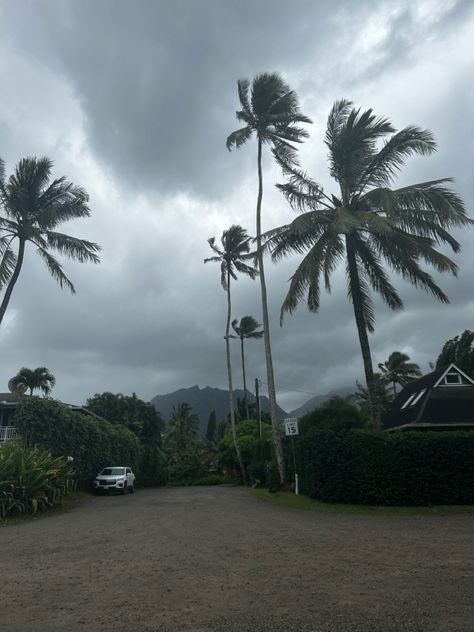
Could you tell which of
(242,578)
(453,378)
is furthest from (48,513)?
(453,378)

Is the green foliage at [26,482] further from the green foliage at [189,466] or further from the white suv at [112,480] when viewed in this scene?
the green foliage at [189,466]

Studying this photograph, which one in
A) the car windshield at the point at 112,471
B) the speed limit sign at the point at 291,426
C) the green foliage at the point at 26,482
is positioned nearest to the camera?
the green foliage at the point at 26,482

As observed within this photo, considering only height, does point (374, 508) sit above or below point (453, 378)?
below

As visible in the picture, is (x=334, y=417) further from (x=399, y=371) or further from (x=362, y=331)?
(x=399, y=371)

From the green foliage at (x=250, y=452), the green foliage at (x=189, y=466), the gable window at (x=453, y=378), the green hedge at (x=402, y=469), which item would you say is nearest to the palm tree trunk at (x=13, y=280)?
the green hedge at (x=402, y=469)

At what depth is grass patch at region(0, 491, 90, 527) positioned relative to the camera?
45.4ft

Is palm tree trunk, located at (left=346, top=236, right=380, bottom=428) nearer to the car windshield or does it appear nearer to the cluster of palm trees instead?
the cluster of palm trees

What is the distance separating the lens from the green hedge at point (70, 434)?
824 inches

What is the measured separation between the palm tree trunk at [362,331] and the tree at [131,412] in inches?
1223

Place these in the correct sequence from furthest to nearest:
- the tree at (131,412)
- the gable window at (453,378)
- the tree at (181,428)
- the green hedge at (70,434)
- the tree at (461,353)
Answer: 1. the tree at (181,428)
2. the tree at (131,412)
3. the tree at (461,353)
4. the gable window at (453,378)
5. the green hedge at (70,434)

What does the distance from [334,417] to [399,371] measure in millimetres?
35448

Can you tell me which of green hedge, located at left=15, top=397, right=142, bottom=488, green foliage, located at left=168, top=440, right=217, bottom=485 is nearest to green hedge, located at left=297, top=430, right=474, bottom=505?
green hedge, located at left=15, top=397, right=142, bottom=488

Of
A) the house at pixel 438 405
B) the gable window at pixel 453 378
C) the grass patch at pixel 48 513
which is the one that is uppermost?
the gable window at pixel 453 378

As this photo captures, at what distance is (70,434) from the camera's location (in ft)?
75.7
